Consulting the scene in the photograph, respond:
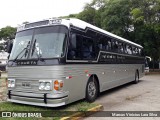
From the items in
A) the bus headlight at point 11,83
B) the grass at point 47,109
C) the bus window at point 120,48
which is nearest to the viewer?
the grass at point 47,109

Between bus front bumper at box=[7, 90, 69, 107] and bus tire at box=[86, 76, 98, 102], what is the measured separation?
1509 millimetres

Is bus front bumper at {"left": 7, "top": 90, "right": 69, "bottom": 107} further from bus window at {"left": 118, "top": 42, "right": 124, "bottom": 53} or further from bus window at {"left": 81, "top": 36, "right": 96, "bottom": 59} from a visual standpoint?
bus window at {"left": 118, "top": 42, "right": 124, "bottom": 53}

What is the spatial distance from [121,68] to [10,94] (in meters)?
6.73

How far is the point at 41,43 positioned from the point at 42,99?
1816 mm

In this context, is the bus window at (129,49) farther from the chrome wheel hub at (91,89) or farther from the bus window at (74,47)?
the bus window at (74,47)

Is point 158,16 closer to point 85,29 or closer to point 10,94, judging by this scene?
point 85,29

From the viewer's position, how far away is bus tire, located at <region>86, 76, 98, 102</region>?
7.86 m

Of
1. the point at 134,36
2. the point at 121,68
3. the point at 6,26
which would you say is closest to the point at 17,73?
the point at 121,68

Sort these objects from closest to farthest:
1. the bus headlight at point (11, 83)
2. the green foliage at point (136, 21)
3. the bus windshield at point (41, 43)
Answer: the bus windshield at point (41, 43) → the bus headlight at point (11, 83) → the green foliage at point (136, 21)

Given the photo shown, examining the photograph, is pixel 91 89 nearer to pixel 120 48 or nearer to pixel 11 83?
pixel 11 83

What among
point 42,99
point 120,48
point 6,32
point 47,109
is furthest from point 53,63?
point 6,32

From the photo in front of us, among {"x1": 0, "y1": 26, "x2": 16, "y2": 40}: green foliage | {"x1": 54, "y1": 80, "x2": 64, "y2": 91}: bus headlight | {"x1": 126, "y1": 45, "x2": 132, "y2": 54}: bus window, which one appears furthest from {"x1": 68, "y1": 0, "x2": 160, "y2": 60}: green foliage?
{"x1": 0, "y1": 26, "x2": 16, "y2": 40}: green foliage

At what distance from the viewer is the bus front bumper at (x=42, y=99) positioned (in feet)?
20.5

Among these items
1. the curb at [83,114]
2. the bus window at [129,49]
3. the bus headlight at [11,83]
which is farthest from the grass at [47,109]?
the bus window at [129,49]
